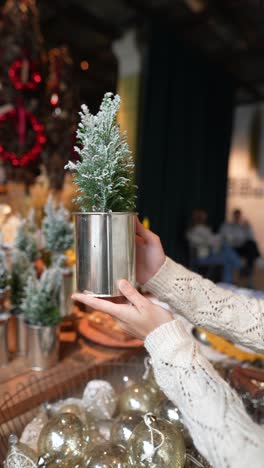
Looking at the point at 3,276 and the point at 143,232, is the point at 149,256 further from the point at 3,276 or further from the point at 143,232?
the point at 3,276

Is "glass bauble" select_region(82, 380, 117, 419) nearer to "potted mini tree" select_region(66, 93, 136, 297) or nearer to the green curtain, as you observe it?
"potted mini tree" select_region(66, 93, 136, 297)

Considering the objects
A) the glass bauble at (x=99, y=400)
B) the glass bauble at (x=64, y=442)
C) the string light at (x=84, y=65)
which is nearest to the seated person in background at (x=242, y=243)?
the string light at (x=84, y=65)

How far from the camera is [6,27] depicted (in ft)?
7.32

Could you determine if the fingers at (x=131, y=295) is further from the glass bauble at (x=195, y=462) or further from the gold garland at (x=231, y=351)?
the gold garland at (x=231, y=351)

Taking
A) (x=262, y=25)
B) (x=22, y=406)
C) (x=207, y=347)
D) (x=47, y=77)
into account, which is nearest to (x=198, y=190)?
(x=262, y=25)

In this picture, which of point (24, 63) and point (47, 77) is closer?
point (24, 63)

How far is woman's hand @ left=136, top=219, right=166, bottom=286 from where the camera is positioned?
2.30 ft

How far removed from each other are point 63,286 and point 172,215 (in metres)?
3.80

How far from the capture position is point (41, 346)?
889 mm

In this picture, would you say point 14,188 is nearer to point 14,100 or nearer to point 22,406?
point 14,100

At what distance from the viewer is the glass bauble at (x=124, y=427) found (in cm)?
65

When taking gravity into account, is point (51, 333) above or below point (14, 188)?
below

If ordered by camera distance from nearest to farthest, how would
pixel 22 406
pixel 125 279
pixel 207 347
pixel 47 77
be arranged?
pixel 125 279
pixel 22 406
pixel 207 347
pixel 47 77

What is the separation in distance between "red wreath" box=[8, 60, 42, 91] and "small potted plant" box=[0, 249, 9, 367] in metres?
1.79
